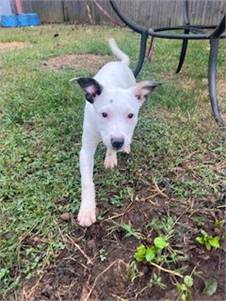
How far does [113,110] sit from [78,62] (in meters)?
3.13

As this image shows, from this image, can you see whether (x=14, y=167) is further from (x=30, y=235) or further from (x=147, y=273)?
(x=147, y=273)

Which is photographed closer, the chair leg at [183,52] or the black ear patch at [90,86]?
the black ear patch at [90,86]

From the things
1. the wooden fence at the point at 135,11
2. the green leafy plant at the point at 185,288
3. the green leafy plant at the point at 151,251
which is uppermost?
the green leafy plant at the point at 151,251

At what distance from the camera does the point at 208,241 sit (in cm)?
181

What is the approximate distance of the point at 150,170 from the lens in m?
2.38

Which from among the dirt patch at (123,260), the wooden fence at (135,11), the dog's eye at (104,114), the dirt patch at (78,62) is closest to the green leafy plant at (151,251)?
the dirt patch at (123,260)

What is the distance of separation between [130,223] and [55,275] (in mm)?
444

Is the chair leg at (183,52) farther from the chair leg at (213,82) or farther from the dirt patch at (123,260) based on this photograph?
the dirt patch at (123,260)

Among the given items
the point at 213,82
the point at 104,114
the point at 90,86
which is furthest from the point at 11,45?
the point at 104,114

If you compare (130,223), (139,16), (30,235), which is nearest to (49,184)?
(30,235)

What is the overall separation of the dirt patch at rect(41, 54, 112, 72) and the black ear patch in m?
2.46

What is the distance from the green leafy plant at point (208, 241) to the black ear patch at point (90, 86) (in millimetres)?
875

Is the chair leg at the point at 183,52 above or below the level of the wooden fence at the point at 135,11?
above

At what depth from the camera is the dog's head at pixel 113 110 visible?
1927mm
